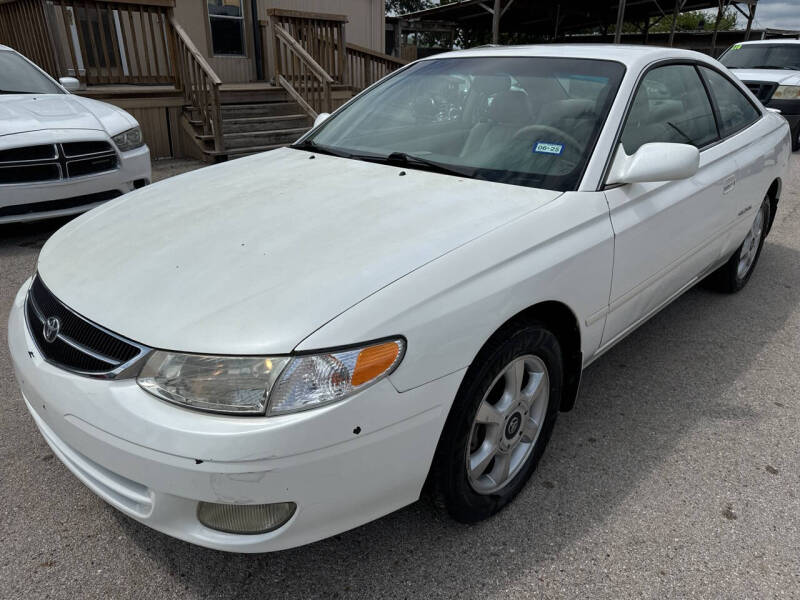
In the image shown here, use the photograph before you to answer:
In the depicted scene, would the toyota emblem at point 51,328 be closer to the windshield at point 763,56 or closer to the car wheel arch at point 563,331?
the car wheel arch at point 563,331

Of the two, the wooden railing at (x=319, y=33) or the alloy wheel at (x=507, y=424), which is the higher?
the wooden railing at (x=319, y=33)

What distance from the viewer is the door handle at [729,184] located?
317 cm

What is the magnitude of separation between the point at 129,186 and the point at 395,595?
4.65 m

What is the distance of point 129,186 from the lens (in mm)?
5371

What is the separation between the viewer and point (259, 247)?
197 centimetres

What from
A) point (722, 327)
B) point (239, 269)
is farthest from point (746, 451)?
point (239, 269)

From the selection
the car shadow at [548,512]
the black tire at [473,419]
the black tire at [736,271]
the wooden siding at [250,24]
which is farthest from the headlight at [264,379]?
the wooden siding at [250,24]

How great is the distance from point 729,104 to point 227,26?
993cm

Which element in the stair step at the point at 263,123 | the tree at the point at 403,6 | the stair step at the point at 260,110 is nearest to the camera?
the stair step at the point at 263,123

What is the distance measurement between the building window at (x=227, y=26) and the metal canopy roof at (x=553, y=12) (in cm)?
977

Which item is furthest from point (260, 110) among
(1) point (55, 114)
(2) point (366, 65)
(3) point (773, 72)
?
(3) point (773, 72)

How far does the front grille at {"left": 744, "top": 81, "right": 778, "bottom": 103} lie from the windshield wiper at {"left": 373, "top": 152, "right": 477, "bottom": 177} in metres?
9.92

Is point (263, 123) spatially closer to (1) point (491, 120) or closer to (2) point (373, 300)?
(1) point (491, 120)

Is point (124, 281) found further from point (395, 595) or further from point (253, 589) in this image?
point (395, 595)
